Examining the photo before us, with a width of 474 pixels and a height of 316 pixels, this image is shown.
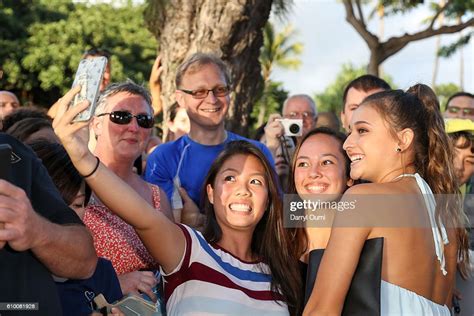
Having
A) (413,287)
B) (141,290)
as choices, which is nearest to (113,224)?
(141,290)

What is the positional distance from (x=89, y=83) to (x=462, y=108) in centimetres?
414

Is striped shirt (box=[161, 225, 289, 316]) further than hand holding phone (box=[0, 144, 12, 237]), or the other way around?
striped shirt (box=[161, 225, 289, 316])

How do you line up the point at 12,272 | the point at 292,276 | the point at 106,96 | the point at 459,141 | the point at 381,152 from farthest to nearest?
the point at 459,141, the point at 106,96, the point at 292,276, the point at 381,152, the point at 12,272

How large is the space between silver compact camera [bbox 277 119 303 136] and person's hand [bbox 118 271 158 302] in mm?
2007

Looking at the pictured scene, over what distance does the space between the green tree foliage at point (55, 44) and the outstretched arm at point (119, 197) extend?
1972cm

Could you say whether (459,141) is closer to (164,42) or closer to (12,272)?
(12,272)

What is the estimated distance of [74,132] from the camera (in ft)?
8.15

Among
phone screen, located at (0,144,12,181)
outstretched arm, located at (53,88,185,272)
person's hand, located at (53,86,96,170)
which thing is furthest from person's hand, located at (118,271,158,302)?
phone screen, located at (0,144,12,181)

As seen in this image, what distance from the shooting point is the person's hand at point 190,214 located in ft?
12.9

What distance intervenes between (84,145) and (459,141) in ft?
9.23

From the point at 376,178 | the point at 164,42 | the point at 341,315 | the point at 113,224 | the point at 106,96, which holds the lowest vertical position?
the point at 341,315

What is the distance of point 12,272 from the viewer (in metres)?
2.21

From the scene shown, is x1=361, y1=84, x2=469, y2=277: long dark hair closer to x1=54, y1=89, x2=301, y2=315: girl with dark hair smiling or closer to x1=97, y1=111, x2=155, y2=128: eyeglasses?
x1=54, y1=89, x2=301, y2=315: girl with dark hair smiling

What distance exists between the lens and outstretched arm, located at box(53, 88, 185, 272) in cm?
248
